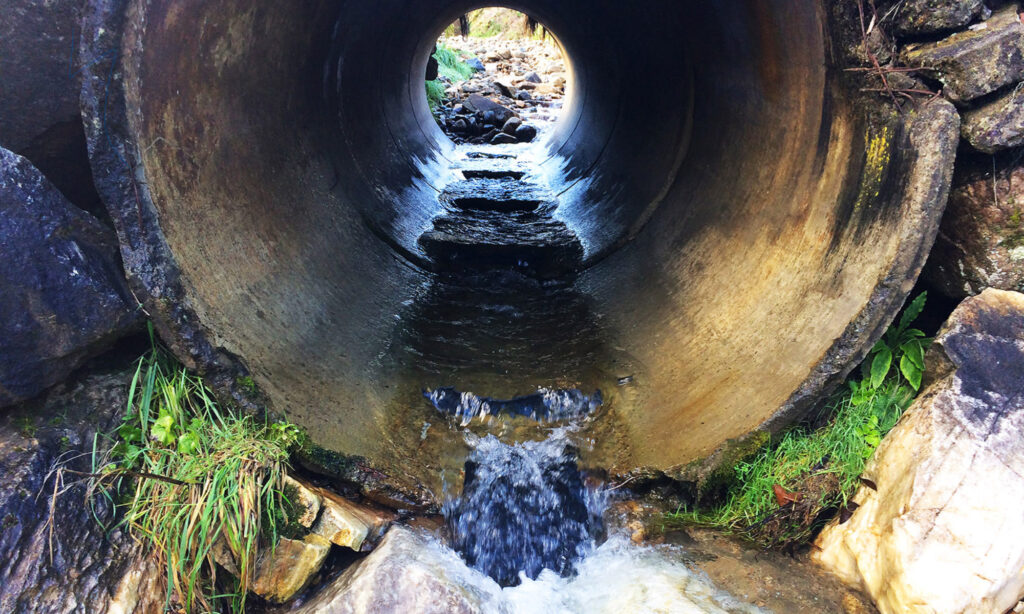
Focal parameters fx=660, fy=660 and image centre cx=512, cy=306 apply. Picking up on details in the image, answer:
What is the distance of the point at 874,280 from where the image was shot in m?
2.68

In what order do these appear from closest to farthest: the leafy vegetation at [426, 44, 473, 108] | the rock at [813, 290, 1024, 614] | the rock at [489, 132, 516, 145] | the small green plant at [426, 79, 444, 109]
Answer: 1. the rock at [813, 290, 1024, 614]
2. the rock at [489, 132, 516, 145]
3. the small green plant at [426, 79, 444, 109]
4. the leafy vegetation at [426, 44, 473, 108]

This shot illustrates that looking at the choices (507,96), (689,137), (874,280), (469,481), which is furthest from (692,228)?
(507,96)

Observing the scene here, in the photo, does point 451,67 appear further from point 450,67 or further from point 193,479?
point 193,479

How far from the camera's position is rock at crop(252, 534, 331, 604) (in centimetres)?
263

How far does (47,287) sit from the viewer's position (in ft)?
7.97

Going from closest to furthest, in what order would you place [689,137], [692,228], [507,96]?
[692,228], [689,137], [507,96]

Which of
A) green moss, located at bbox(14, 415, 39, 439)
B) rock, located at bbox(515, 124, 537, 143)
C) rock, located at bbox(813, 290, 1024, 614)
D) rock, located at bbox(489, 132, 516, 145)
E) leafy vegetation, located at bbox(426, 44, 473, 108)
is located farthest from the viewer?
leafy vegetation, located at bbox(426, 44, 473, 108)

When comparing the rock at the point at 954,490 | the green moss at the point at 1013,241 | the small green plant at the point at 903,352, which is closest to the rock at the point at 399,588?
the rock at the point at 954,490

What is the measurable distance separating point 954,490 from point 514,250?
4.43 metres

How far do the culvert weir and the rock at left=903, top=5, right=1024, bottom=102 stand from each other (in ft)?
0.41

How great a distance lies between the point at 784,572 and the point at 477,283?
3.57 m

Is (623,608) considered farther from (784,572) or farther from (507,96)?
(507,96)

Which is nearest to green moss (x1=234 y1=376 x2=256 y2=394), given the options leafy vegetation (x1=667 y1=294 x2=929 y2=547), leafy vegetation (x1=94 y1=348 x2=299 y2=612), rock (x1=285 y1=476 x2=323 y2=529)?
leafy vegetation (x1=94 y1=348 x2=299 y2=612)

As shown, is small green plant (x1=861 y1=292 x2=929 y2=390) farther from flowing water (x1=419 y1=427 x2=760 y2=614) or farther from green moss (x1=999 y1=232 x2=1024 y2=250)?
flowing water (x1=419 y1=427 x2=760 y2=614)
